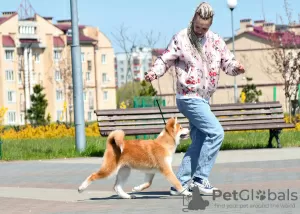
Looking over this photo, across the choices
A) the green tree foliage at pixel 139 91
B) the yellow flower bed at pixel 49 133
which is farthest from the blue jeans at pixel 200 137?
the yellow flower bed at pixel 49 133

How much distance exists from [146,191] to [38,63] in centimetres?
9969

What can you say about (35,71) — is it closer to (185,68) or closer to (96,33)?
(96,33)

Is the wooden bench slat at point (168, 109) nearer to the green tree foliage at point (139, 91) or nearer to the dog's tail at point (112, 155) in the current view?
the green tree foliage at point (139, 91)

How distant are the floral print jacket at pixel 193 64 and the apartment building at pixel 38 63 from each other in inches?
3521

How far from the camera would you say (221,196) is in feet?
35.8

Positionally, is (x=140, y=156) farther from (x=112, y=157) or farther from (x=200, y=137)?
(x=200, y=137)

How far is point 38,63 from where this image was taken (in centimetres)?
11062

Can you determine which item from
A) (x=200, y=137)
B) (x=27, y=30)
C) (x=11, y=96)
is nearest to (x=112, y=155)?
(x=200, y=137)

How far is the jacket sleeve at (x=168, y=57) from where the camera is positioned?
11.1 m

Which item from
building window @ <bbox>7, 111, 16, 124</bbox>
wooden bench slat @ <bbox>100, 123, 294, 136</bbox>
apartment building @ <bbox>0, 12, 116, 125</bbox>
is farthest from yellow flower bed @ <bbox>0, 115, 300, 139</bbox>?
building window @ <bbox>7, 111, 16, 124</bbox>

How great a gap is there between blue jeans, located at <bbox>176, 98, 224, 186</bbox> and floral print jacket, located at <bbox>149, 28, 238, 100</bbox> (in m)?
0.13

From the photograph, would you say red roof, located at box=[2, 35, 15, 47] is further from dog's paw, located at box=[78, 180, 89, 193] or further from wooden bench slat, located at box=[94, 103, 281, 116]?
dog's paw, located at box=[78, 180, 89, 193]

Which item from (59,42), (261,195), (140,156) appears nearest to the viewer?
Answer: (261,195)

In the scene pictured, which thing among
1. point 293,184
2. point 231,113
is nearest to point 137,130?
point 231,113
